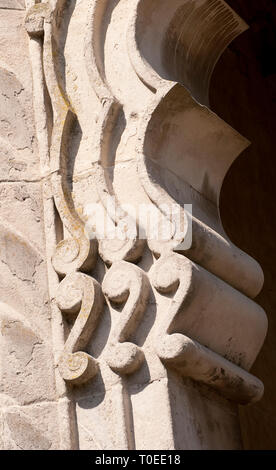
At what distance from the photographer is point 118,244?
3.06 m

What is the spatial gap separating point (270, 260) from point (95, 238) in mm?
1756

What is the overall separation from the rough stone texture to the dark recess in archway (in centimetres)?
120

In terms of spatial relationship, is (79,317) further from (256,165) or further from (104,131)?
(256,165)

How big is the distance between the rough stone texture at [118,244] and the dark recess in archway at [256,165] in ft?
3.95

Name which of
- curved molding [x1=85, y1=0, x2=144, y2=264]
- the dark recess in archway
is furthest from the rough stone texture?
the dark recess in archway

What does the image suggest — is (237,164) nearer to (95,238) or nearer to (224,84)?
(224,84)

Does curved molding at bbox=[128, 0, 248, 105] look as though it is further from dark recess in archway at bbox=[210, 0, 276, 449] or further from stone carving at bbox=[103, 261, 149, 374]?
dark recess in archway at bbox=[210, 0, 276, 449]

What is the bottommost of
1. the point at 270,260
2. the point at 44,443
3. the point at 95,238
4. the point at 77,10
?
the point at 270,260

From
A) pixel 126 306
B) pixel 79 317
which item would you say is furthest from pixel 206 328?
pixel 79 317

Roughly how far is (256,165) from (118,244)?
1945 mm

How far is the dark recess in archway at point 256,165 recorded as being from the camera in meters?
4.44

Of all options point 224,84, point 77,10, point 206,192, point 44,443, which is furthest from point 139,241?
point 224,84

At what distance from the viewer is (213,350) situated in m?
3.02

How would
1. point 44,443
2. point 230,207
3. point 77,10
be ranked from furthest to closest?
point 230,207, point 77,10, point 44,443
